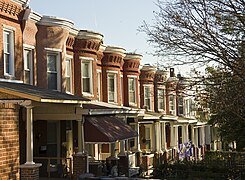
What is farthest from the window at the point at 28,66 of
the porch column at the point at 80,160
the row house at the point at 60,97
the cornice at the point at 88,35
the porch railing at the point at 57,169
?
the cornice at the point at 88,35

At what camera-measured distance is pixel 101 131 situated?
21812 millimetres

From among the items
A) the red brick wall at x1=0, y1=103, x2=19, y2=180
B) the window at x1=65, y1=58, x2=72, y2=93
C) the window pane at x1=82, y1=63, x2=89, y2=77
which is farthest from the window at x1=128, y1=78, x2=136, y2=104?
the red brick wall at x1=0, y1=103, x2=19, y2=180

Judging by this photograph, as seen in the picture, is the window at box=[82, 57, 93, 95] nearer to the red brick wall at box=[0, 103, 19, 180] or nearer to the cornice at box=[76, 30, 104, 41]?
the cornice at box=[76, 30, 104, 41]

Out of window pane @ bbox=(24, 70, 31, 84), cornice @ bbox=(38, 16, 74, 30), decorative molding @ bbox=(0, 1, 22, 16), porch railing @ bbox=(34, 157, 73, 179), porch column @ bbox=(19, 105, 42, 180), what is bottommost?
porch railing @ bbox=(34, 157, 73, 179)

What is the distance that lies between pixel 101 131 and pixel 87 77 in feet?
23.7

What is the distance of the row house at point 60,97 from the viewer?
17047 millimetres

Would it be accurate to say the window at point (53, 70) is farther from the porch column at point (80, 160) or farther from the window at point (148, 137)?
the window at point (148, 137)

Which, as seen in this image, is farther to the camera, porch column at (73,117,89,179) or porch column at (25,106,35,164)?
porch column at (73,117,89,179)

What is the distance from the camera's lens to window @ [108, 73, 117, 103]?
33.1 metres

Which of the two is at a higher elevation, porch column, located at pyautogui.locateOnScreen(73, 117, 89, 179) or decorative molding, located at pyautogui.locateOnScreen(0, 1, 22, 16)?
decorative molding, located at pyautogui.locateOnScreen(0, 1, 22, 16)

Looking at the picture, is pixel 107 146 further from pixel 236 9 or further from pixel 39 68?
pixel 236 9

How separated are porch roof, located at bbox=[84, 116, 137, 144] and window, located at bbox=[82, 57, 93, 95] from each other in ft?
14.3

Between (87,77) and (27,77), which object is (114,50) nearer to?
(87,77)

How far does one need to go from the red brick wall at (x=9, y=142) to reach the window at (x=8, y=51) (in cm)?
303
